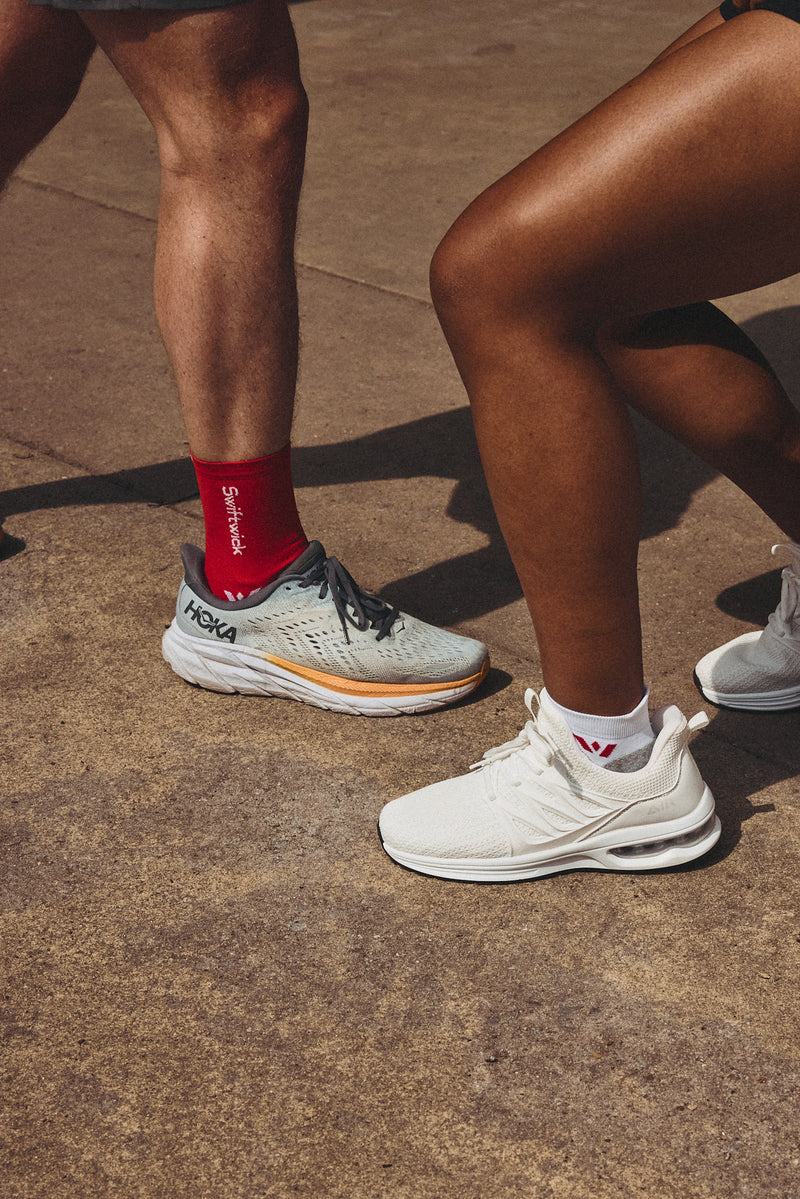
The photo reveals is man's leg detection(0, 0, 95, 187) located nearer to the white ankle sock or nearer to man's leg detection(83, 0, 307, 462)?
man's leg detection(83, 0, 307, 462)

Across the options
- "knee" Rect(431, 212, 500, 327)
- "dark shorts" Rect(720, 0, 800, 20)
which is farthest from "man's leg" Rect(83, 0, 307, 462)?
"dark shorts" Rect(720, 0, 800, 20)

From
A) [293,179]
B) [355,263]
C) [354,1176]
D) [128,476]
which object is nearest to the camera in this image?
[354,1176]

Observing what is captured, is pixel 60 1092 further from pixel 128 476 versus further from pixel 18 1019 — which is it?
pixel 128 476

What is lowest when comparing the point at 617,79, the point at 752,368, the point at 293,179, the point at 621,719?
the point at 617,79

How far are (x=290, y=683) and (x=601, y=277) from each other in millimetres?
990

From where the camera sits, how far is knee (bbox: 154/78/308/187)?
1.86 meters

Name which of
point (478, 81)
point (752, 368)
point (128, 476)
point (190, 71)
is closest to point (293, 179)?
point (190, 71)

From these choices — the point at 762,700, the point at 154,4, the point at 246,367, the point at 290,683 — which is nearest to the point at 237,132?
the point at 154,4

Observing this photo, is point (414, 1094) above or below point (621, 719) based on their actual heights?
below

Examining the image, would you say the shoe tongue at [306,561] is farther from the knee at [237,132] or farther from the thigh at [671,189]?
the thigh at [671,189]

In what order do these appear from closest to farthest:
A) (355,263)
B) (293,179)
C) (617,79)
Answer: (293,179)
(355,263)
(617,79)

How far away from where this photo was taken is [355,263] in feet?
Answer: 13.0

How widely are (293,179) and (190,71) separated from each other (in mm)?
242

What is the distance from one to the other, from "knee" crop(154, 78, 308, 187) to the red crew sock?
47cm
